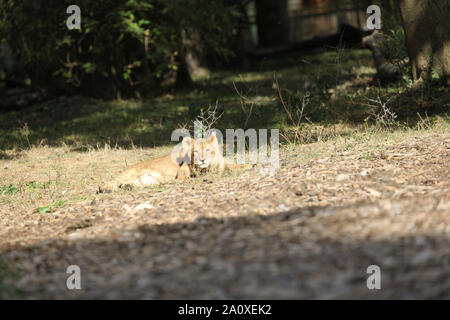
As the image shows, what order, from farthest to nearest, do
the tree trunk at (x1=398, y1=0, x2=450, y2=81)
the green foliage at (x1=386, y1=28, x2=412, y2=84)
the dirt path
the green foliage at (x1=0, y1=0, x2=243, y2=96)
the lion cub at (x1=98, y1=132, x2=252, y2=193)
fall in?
the green foliage at (x1=0, y1=0, x2=243, y2=96) < the green foliage at (x1=386, y1=28, x2=412, y2=84) < the tree trunk at (x1=398, y1=0, x2=450, y2=81) < the lion cub at (x1=98, y1=132, x2=252, y2=193) < the dirt path

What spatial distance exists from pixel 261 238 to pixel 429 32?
893 centimetres

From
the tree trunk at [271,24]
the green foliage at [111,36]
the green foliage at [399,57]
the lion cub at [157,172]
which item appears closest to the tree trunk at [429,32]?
the green foliage at [399,57]

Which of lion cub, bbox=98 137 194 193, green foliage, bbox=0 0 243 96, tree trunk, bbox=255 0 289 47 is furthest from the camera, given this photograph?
tree trunk, bbox=255 0 289 47

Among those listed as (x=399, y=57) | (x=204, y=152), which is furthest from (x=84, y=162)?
(x=399, y=57)

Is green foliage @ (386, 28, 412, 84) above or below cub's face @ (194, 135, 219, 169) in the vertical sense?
above

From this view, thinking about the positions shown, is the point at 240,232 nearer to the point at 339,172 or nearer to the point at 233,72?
the point at 339,172

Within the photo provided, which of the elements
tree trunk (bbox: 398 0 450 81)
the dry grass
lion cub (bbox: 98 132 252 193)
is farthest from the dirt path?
tree trunk (bbox: 398 0 450 81)

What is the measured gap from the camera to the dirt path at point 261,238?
15.3 feet

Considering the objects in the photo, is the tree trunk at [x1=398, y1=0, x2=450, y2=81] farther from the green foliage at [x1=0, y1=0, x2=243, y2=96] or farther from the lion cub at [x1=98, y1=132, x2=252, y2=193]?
the green foliage at [x1=0, y1=0, x2=243, y2=96]

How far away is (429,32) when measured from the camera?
490 inches

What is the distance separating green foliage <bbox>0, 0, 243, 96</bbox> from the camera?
17859 millimetres

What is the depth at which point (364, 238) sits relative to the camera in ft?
17.1

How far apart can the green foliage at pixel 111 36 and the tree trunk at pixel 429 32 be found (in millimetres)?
7747

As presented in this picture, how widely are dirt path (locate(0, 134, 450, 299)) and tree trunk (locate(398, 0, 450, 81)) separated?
16.8 ft
